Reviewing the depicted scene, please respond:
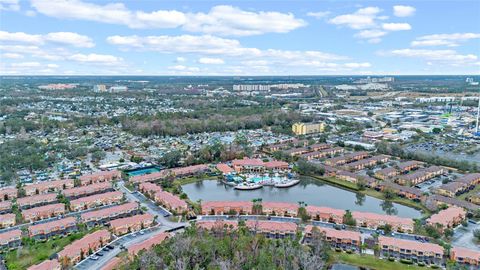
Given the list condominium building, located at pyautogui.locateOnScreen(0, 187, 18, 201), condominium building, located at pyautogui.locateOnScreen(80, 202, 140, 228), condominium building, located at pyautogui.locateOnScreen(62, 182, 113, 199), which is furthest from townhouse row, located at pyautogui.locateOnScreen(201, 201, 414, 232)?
condominium building, located at pyautogui.locateOnScreen(0, 187, 18, 201)

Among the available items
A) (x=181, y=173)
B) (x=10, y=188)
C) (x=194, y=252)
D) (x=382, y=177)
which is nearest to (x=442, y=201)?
(x=382, y=177)

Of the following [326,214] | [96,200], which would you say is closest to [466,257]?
[326,214]

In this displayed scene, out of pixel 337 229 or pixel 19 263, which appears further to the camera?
pixel 337 229

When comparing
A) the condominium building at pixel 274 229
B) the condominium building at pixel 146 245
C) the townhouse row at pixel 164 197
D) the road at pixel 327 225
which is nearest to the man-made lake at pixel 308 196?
the townhouse row at pixel 164 197

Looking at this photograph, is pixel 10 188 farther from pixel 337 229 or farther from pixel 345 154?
pixel 345 154

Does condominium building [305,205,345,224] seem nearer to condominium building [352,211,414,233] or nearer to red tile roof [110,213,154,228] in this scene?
condominium building [352,211,414,233]

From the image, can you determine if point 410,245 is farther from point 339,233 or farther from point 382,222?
point 339,233
